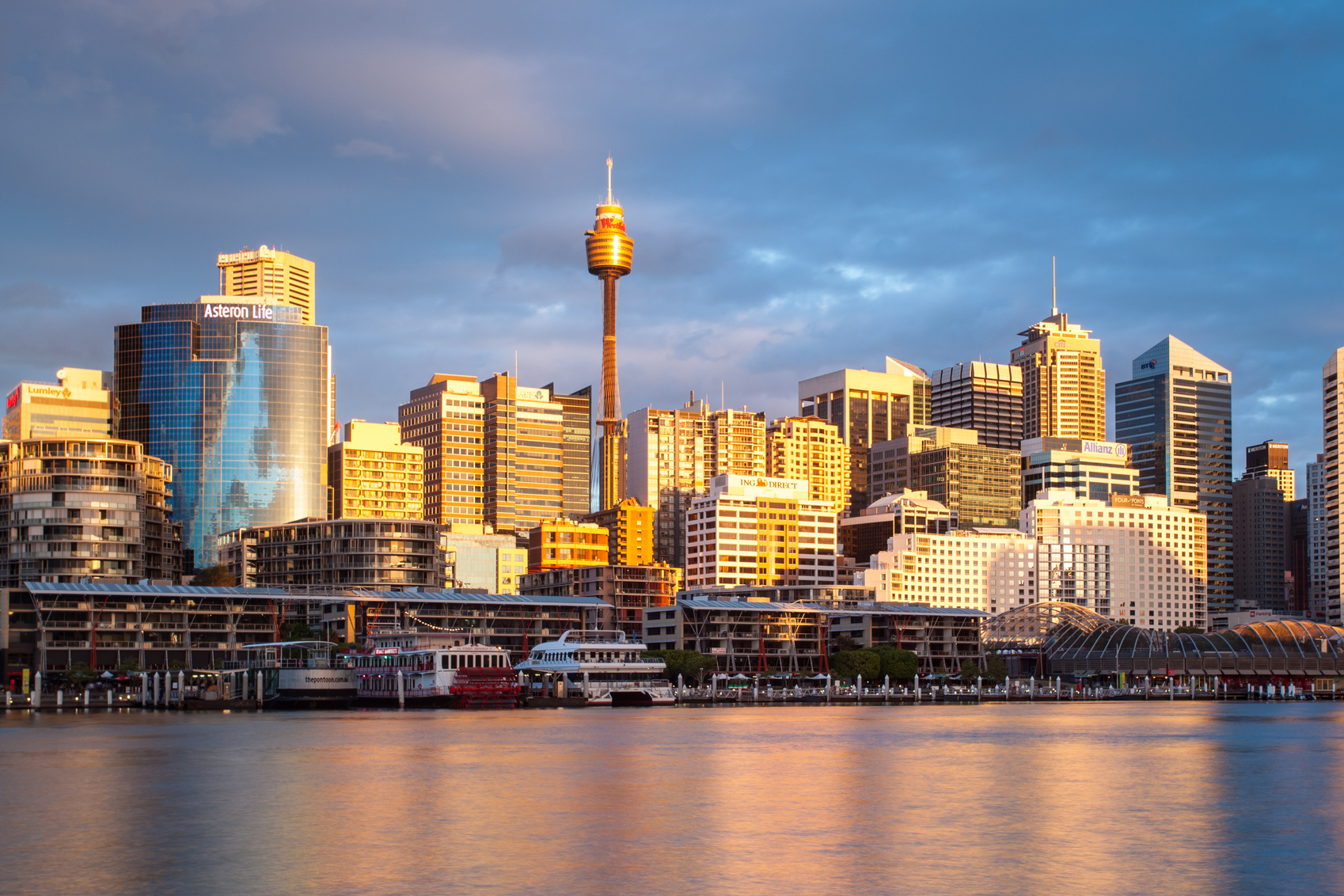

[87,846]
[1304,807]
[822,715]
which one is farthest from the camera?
[822,715]

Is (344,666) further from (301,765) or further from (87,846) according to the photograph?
(87,846)

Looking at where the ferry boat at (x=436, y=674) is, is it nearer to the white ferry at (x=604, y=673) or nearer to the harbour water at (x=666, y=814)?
the white ferry at (x=604, y=673)

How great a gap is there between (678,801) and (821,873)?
19.7 meters

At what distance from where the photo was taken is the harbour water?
50156 millimetres

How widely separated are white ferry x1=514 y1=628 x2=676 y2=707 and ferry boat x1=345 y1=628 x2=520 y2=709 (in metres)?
8.89

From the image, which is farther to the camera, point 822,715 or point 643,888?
point 822,715

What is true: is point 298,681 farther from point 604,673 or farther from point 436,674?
point 604,673

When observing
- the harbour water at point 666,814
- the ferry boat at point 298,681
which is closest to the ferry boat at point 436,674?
the ferry boat at point 298,681

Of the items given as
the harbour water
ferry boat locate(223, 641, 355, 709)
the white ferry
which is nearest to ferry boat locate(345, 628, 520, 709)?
ferry boat locate(223, 641, 355, 709)

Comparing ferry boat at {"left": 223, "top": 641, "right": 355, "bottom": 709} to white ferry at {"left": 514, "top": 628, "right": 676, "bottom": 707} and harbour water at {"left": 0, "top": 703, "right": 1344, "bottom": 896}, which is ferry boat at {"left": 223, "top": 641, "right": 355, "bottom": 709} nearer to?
white ferry at {"left": 514, "top": 628, "right": 676, "bottom": 707}

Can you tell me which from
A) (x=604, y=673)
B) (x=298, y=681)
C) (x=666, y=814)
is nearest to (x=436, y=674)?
(x=298, y=681)

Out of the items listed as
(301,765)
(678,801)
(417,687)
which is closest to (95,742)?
(301,765)

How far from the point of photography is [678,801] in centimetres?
6994

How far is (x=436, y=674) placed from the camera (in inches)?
6850
